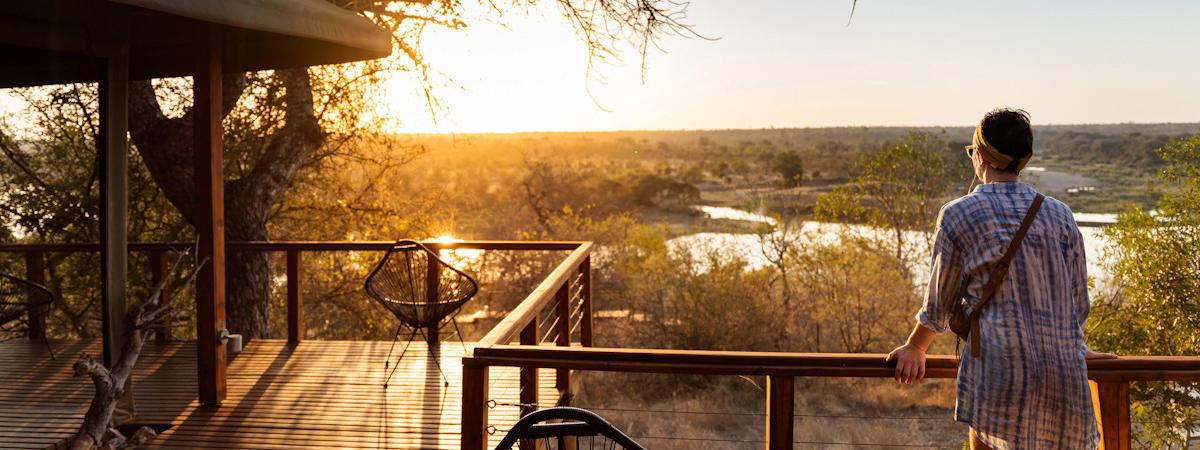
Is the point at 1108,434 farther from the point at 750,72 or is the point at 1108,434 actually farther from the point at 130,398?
the point at 750,72

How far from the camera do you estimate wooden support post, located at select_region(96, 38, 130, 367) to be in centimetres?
371

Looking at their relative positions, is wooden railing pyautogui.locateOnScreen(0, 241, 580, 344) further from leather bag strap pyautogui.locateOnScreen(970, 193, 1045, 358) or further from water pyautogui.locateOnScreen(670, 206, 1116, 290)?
water pyautogui.locateOnScreen(670, 206, 1116, 290)

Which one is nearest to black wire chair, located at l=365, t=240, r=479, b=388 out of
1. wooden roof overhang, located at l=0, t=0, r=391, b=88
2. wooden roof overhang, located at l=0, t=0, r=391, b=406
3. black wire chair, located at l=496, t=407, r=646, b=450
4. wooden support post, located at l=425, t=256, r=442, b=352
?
wooden support post, located at l=425, t=256, r=442, b=352

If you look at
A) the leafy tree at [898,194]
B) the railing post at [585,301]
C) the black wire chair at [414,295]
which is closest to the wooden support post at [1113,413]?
the black wire chair at [414,295]

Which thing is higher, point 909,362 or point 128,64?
point 128,64

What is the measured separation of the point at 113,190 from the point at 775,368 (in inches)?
121

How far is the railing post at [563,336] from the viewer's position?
4410 millimetres

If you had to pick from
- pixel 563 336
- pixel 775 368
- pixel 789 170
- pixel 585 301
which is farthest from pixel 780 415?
pixel 789 170

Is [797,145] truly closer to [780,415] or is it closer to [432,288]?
[432,288]

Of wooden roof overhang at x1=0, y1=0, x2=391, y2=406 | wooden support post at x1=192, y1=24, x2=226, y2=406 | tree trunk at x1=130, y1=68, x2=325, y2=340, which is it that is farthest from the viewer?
tree trunk at x1=130, y1=68, x2=325, y2=340

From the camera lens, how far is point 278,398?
4277mm

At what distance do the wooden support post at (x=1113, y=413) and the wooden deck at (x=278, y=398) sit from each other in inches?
90.6

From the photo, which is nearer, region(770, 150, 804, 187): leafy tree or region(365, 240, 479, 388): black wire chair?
region(365, 240, 479, 388): black wire chair

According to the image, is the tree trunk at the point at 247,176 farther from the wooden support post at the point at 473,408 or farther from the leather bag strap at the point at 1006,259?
the leather bag strap at the point at 1006,259
